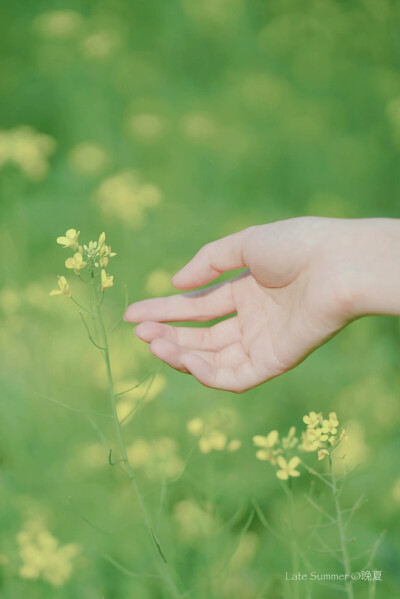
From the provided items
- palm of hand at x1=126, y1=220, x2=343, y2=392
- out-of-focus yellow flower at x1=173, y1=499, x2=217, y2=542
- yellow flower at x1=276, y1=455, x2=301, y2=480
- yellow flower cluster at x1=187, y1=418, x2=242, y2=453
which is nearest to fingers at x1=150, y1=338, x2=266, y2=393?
palm of hand at x1=126, y1=220, x2=343, y2=392

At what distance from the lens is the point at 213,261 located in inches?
33.2

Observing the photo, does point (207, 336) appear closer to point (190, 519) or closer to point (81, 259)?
point (81, 259)

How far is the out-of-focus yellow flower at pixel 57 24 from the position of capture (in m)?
1.28

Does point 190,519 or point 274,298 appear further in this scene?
point 190,519

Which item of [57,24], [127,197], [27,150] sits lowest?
[127,197]

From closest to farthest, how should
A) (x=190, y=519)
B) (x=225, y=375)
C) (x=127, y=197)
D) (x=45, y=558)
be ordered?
Answer: (x=225, y=375), (x=45, y=558), (x=190, y=519), (x=127, y=197)

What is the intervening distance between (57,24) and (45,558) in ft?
3.36

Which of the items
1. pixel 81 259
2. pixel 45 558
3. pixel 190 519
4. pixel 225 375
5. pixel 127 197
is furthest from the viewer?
pixel 127 197

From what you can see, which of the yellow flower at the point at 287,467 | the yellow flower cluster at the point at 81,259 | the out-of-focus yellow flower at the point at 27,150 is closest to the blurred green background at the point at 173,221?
the out-of-focus yellow flower at the point at 27,150

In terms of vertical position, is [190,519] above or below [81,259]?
below

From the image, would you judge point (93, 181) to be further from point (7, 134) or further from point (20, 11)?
point (20, 11)

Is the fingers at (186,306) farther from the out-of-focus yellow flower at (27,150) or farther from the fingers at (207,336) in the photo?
the out-of-focus yellow flower at (27,150)

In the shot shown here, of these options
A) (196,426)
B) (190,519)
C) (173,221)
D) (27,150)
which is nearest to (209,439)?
(196,426)

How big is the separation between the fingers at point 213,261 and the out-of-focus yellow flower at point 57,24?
0.71 meters
